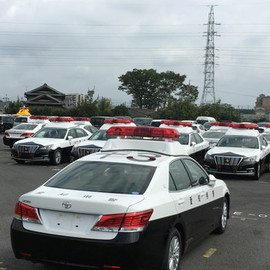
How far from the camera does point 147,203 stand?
4.89m

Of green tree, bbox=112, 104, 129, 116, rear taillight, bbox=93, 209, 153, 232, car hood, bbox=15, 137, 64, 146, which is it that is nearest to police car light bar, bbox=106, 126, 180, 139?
rear taillight, bbox=93, 209, 153, 232

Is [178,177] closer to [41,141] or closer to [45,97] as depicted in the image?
[41,141]

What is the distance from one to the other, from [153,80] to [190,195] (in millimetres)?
81249

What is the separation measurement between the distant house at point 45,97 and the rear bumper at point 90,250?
73107mm

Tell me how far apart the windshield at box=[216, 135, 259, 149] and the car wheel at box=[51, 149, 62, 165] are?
597 cm

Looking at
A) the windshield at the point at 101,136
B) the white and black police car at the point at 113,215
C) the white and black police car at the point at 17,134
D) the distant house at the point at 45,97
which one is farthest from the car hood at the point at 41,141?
the distant house at the point at 45,97

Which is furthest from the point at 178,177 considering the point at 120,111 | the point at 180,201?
the point at 120,111

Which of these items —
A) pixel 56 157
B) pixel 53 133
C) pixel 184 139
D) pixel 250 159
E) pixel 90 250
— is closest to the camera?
pixel 90 250

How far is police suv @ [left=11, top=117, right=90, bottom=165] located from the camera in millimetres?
17438

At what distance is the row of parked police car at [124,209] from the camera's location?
466cm

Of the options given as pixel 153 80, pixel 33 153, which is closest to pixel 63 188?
pixel 33 153

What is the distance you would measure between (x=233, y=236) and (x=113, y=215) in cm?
342

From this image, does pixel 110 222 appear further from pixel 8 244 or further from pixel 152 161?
pixel 8 244

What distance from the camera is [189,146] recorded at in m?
16.9
